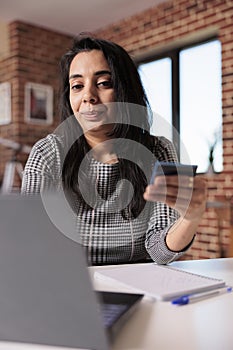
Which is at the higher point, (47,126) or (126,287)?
(47,126)

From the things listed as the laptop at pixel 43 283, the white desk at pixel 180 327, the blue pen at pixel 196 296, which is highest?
the laptop at pixel 43 283

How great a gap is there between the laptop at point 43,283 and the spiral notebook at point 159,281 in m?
0.27

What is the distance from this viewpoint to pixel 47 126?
4809 mm

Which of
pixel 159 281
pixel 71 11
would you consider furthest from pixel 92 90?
pixel 71 11

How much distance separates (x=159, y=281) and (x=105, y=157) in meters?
0.60

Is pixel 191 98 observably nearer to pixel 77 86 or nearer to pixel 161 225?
pixel 77 86

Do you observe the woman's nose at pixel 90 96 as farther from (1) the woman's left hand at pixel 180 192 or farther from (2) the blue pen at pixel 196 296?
(2) the blue pen at pixel 196 296

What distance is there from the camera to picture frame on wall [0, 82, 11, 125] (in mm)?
4613

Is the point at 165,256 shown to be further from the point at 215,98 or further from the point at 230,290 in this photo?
the point at 215,98

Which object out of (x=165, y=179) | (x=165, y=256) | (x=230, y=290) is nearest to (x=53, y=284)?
(x=165, y=179)

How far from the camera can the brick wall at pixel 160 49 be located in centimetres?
359

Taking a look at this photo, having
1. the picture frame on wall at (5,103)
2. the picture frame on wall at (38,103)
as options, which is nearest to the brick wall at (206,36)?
the picture frame on wall at (38,103)

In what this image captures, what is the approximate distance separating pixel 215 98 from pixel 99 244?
2.90m

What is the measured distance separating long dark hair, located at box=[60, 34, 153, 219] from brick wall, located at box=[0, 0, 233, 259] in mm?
1998
